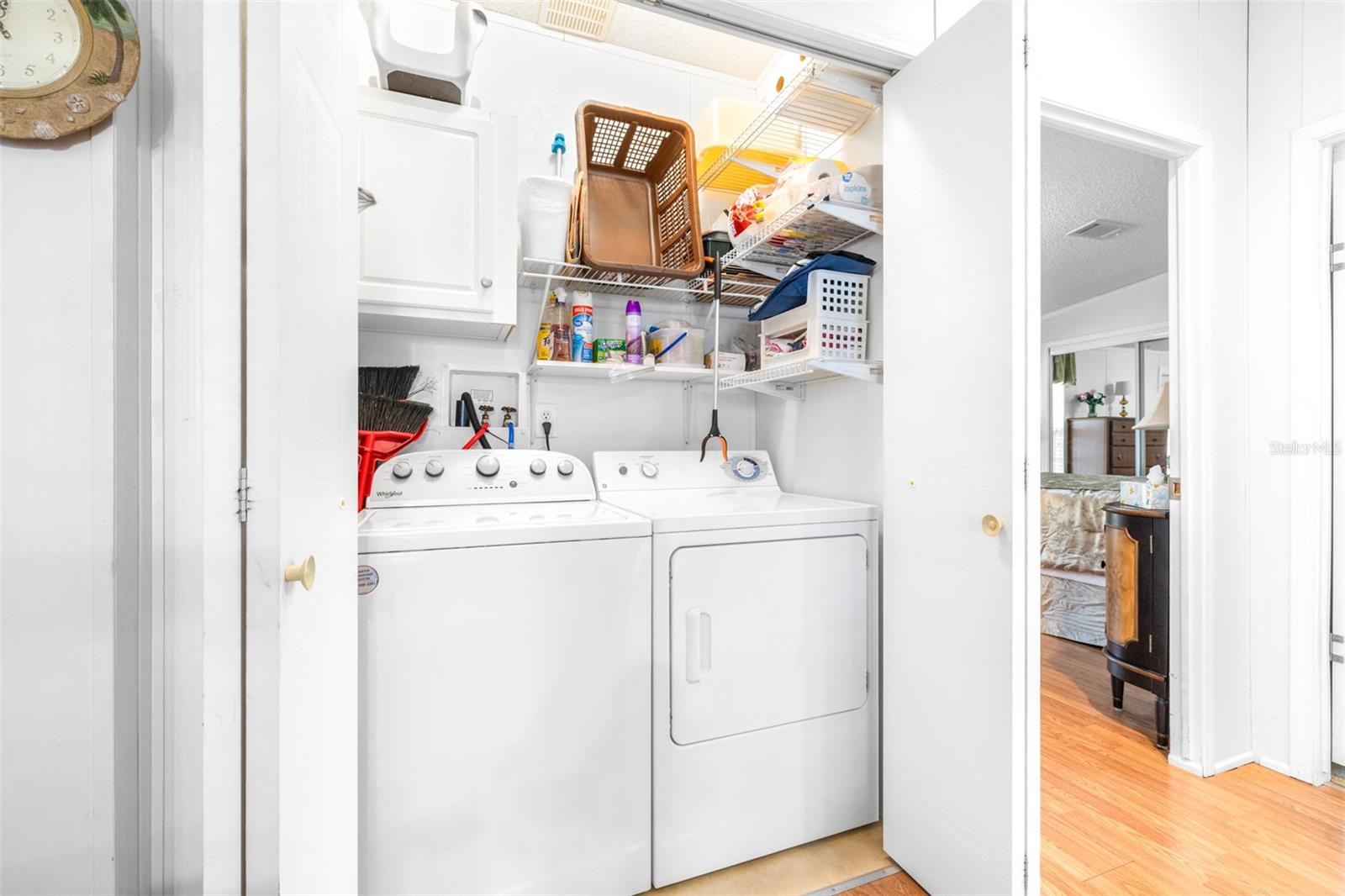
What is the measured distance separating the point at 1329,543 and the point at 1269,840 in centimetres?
98

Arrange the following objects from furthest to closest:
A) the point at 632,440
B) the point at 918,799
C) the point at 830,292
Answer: the point at 632,440 < the point at 830,292 < the point at 918,799

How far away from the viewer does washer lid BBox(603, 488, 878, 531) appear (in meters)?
1.52

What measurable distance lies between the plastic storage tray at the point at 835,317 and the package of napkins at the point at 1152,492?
143 cm

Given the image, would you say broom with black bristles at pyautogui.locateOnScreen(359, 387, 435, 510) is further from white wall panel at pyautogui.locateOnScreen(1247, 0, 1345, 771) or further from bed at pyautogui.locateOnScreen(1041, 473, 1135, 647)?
bed at pyautogui.locateOnScreen(1041, 473, 1135, 647)

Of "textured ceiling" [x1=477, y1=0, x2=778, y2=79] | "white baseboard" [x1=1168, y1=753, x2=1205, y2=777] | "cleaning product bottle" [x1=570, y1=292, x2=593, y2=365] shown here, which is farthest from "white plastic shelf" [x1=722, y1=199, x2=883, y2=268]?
"white baseboard" [x1=1168, y1=753, x2=1205, y2=777]

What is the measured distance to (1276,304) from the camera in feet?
6.59

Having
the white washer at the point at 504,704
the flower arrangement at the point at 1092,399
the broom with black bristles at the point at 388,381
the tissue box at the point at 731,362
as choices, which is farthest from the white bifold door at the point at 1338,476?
the broom with black bristles at the point at 388,381

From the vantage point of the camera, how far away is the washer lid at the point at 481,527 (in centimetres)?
126

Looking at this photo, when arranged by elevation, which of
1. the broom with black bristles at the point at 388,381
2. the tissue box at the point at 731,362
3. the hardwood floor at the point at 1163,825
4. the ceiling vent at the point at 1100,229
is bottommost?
the hardwood floor at the point at 1163,825

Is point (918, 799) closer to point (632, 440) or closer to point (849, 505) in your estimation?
point (849, 505)

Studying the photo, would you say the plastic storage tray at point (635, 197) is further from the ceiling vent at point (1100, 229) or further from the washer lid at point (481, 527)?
the ceiling vent at point (1100, 229)

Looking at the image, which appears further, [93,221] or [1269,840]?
[1269,840]

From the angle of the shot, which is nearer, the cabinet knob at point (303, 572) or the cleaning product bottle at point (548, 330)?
the cabinet knob at point (303, 572)

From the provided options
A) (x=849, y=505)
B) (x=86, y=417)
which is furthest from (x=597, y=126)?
(x=86, y=417)
